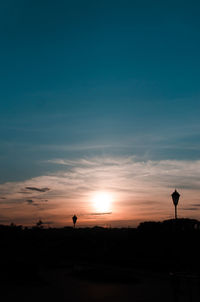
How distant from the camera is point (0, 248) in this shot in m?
22.2

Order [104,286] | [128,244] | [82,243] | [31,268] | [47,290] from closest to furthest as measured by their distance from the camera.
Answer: [47,290], [104,286], [31,268], [128,244], [82,243]

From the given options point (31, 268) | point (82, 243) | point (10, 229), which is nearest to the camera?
point (31, 268)

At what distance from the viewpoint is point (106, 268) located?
23.6 m

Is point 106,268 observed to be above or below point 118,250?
below

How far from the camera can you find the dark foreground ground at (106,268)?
14.9 metres

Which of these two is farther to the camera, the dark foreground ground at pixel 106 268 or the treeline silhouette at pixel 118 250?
the treeline silhouette at pixel 118 250

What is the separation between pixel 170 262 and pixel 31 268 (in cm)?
1236

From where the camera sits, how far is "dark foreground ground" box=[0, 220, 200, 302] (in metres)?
14.9

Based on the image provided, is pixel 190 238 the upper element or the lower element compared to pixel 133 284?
A: upper

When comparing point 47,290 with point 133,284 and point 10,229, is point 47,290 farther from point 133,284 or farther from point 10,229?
point 10,229

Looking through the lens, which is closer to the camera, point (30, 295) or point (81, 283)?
point (30, 295)

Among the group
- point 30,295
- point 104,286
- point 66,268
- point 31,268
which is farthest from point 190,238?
point 30,295

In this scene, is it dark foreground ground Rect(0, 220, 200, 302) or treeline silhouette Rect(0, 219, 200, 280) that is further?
treeline silhouette Rect(0, 219, 200, 280)

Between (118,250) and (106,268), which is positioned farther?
(118,250)
